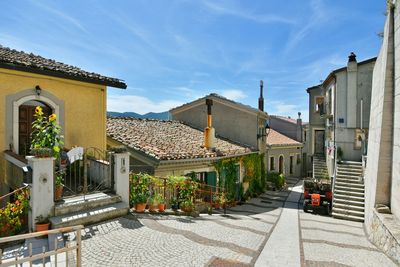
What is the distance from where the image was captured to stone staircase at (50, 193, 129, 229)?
6.12 meters

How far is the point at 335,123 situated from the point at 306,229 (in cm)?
1063

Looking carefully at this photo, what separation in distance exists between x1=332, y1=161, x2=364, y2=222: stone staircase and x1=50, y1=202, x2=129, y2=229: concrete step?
36.4ft

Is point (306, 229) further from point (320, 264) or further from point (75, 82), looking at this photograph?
point (75, 82)

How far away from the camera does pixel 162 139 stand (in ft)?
46.9

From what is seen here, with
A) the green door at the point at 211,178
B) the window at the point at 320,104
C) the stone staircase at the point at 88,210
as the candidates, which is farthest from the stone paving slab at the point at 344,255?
the window at the point at 320,104

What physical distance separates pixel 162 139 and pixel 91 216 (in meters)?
8.00

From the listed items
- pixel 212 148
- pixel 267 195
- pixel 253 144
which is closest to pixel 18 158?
pixel 212 148

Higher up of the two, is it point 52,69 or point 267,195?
point 52,69

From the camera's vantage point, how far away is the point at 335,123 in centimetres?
1752

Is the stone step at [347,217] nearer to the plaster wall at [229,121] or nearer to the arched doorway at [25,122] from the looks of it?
the plaster wall at [229,121]

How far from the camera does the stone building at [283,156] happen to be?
25.3m

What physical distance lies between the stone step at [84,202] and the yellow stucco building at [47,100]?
302 cm

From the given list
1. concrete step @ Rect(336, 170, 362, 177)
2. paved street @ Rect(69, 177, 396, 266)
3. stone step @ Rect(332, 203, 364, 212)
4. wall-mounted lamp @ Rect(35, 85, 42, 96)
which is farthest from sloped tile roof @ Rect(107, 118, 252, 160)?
stone step @ Rect(332, 203, 364, 212)

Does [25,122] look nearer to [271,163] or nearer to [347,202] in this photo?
[347,202]
